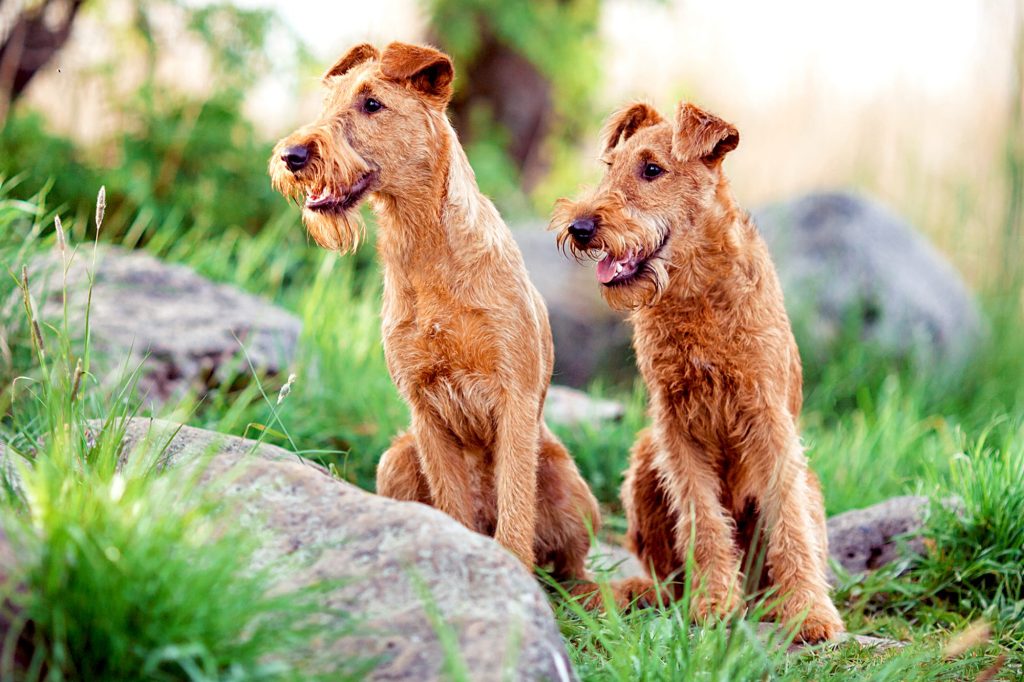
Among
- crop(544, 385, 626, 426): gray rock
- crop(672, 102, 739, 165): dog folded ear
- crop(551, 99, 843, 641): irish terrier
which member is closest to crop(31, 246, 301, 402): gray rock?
crop(544, 385, 626, 426): gray rock

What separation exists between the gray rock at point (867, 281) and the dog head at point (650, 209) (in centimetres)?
390

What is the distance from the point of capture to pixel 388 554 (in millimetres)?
2730

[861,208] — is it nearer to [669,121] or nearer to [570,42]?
[570,42]

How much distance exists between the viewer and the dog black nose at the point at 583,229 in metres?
3.64

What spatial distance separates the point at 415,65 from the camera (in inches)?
145

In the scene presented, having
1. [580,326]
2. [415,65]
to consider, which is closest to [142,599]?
[415,65]

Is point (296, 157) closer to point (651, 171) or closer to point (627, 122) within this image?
point (651, 171)

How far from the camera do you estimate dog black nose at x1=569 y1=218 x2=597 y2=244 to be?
3641mm

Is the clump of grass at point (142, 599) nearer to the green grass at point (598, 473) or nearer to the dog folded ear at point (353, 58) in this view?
the green grass at point (598, 473)

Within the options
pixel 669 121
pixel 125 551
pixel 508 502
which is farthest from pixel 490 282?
pixel 125 551

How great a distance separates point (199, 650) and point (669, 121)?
2.63 meters

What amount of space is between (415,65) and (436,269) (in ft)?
2.28

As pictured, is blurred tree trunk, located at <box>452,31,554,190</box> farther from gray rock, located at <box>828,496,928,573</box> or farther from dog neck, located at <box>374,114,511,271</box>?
dog neck, located at <box>374,114,511,271</box>

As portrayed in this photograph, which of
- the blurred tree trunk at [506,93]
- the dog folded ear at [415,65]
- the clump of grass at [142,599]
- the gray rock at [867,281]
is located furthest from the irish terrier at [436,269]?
the blurred tree trunk at [506,93]
